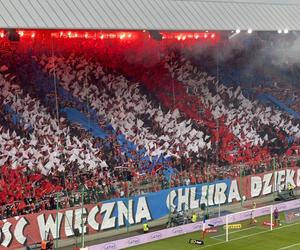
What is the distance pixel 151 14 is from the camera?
33.2m

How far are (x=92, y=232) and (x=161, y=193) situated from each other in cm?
413

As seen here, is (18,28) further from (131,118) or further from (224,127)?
(224,127)

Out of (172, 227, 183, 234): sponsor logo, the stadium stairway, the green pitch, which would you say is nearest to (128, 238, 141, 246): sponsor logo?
the green pitch

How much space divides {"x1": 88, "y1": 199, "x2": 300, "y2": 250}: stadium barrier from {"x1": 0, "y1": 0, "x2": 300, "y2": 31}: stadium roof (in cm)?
933

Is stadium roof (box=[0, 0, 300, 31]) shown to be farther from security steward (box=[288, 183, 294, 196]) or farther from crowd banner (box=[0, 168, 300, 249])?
security steward (box=[288, 183, 294, 196])

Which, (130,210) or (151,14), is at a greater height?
(151,14)

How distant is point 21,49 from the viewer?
34.7 meters

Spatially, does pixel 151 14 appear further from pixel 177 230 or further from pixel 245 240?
pixel 245 240

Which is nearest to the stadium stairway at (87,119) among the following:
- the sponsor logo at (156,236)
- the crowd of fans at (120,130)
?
the crowd of fans at (120,130)

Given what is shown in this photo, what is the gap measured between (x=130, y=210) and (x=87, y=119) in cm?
630

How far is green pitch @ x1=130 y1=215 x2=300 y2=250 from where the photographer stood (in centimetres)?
2872

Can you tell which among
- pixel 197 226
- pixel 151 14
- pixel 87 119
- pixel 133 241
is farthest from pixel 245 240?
pixel 151 14

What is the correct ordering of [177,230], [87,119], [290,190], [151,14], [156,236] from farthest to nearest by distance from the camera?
[290,190] → [87,119] → [151,14] → [177,230] → [156,236]

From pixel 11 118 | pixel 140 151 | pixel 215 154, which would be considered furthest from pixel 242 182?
pixel 11 118
